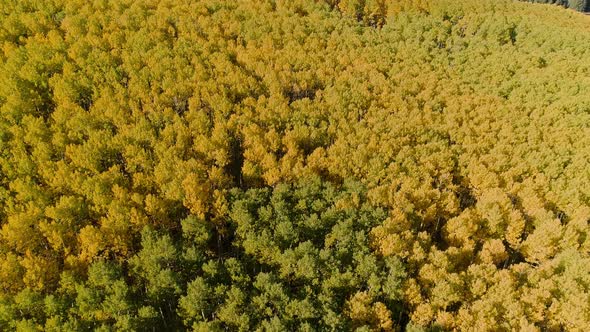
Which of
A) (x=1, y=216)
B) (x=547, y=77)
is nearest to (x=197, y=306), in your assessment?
(x=1, y=216)

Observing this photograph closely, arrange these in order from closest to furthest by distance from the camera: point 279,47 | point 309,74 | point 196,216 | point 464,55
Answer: point 196,216
point 309,74
point 279,47
point 464,55

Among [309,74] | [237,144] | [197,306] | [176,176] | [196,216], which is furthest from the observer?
[309,74]

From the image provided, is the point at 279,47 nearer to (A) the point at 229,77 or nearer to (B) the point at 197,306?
(A) the point at 229,77

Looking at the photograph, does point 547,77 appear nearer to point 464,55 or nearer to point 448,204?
point 464,55

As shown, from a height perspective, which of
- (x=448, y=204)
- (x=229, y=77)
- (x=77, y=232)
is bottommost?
(x=77, y=232)

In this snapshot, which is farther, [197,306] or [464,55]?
[464,55]

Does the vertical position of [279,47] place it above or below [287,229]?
above
